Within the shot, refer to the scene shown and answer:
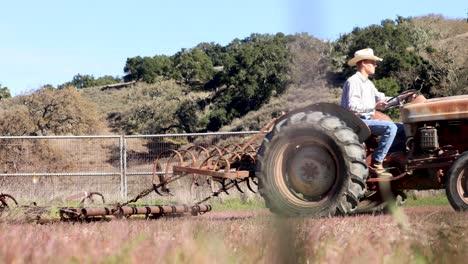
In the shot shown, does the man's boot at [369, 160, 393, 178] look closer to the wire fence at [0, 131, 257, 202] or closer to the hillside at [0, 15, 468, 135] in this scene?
the wire fence at [0, 131, 257, 202]

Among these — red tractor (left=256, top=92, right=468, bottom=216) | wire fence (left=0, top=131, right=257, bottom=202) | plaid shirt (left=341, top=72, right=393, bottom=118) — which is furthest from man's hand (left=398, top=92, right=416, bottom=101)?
wire fence (left=0, top=131, right=257, bottom=202)

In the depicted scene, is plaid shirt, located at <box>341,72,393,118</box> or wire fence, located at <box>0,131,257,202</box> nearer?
plaid shirt, located at <box>341,72,393,118</box>

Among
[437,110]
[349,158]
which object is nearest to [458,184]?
[437,110]

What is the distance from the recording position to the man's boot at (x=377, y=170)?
30.1 ft

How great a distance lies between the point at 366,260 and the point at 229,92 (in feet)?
176

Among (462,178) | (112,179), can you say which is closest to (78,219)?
(462,178)

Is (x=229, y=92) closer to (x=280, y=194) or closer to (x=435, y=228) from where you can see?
(x=280, y=194)

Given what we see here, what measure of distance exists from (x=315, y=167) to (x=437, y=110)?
1.73m

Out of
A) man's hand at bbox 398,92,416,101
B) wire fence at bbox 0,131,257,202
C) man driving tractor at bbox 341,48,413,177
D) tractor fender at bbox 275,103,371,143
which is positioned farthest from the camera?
wire fence at bbox 0,131,257,202

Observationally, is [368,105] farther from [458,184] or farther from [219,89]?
[219,89]

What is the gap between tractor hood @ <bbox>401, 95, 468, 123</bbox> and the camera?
9.23m

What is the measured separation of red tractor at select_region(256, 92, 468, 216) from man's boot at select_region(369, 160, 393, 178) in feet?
0.20

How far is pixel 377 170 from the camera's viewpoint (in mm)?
9195

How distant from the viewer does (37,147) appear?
22.5 meters
